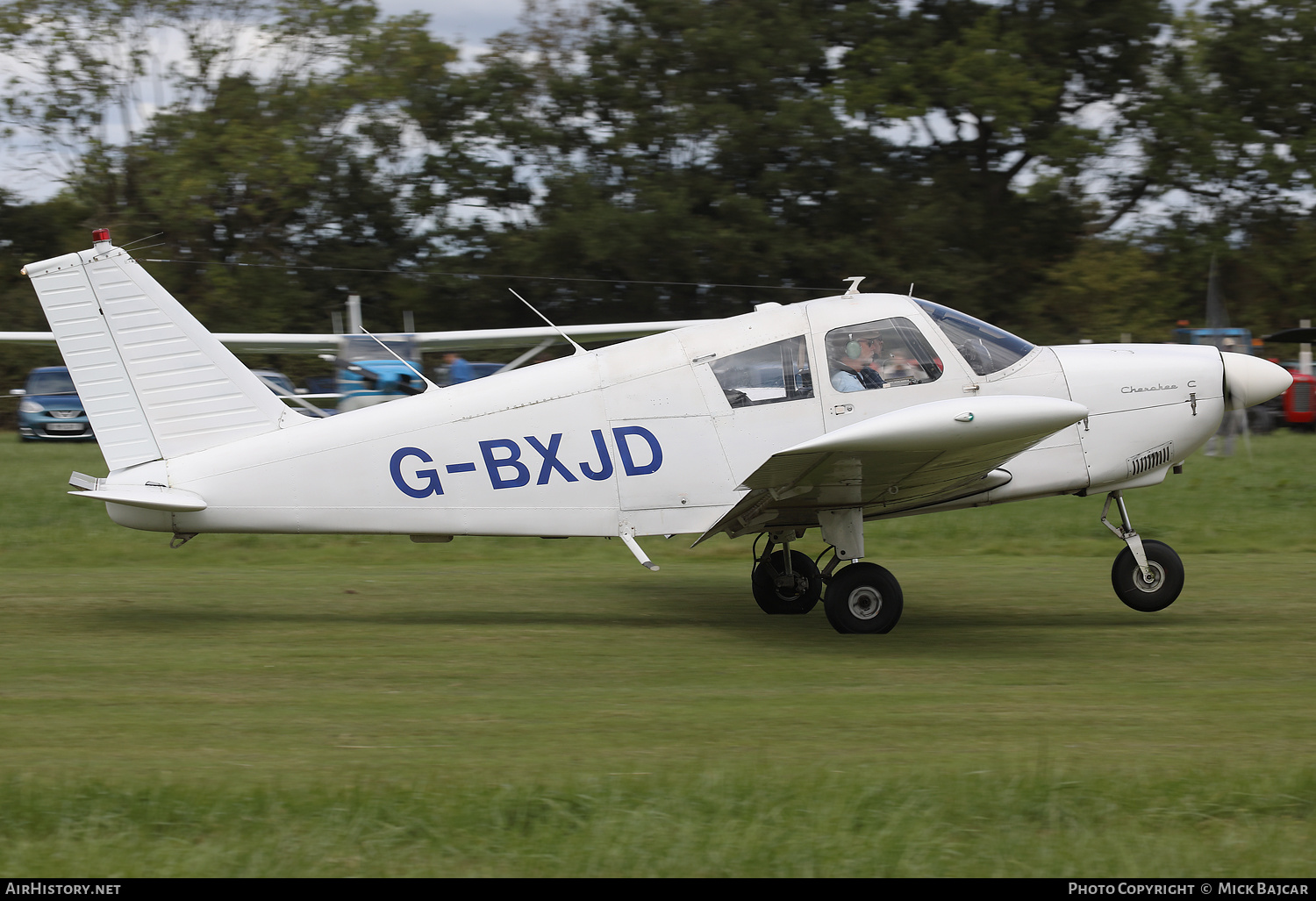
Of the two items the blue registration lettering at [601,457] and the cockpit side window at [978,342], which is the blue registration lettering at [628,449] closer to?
the blue registration lettering at [601,457]

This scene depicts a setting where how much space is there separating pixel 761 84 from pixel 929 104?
16.0ft

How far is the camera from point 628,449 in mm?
8445

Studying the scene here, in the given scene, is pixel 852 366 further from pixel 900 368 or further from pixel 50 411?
pixel 50 411

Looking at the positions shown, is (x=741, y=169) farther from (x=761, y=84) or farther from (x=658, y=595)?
(x=658, y=595)

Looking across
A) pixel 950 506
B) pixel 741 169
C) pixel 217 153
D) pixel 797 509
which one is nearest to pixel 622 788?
pixel 797 509

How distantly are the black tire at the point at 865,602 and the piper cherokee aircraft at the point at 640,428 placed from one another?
0.01 metres

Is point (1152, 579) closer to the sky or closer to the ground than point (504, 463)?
closer to the ground

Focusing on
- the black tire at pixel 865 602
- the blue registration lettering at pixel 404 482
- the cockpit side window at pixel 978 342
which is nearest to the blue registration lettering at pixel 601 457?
the blue registration lettering at pixel 404 482

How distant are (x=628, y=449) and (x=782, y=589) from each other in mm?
1864

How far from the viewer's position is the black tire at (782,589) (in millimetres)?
9438

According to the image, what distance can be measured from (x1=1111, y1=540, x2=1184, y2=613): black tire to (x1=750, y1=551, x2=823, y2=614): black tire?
219cm

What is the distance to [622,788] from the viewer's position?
15.8 ft

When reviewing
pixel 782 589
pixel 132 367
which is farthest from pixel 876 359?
pixel 132 367

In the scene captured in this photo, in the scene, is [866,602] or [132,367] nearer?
[866,602]
